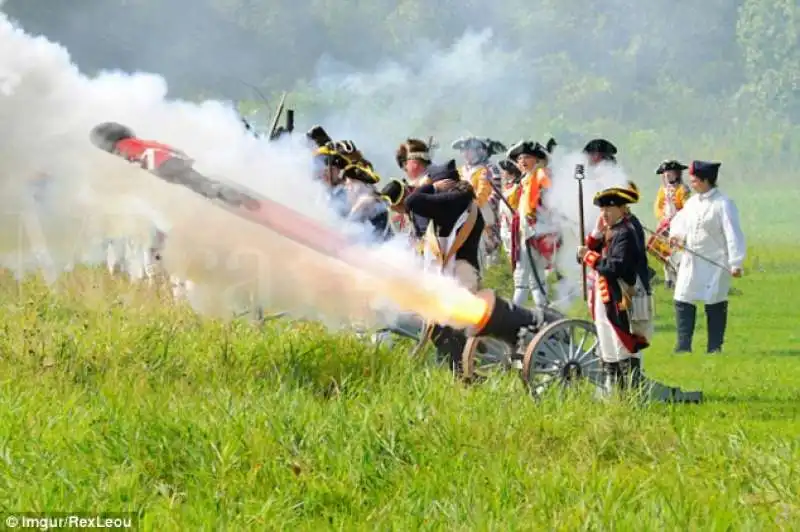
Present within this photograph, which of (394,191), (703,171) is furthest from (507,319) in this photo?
(703,171)

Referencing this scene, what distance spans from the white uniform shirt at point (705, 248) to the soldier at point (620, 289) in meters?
4.17

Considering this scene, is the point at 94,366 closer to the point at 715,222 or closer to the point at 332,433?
the point at 332,433

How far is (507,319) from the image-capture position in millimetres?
9852

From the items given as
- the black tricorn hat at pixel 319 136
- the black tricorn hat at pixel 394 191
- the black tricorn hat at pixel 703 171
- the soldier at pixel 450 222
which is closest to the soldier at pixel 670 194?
the black tricorn hat at pixel 703 171

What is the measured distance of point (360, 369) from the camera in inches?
389

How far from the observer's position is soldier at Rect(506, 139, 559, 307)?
14992 millimetres

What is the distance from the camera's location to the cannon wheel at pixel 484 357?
1006 cm

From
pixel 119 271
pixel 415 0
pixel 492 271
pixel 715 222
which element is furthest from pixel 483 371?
pixel 415 0

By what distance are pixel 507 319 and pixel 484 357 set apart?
0.53 m

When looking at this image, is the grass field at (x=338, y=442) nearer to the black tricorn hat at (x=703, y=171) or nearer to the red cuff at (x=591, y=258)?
the red cuff at (x=591, y=258)

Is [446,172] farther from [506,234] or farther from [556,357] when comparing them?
[506,234]

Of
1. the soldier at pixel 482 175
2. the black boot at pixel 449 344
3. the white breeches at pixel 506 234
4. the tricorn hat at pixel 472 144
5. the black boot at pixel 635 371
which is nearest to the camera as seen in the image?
the black boot at pixel 635 371

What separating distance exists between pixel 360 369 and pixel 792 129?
44.9 meters

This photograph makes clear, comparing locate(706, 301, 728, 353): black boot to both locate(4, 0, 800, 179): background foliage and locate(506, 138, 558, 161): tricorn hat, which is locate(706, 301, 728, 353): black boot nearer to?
locate(506, 138, 558, 161): tricorn hat
